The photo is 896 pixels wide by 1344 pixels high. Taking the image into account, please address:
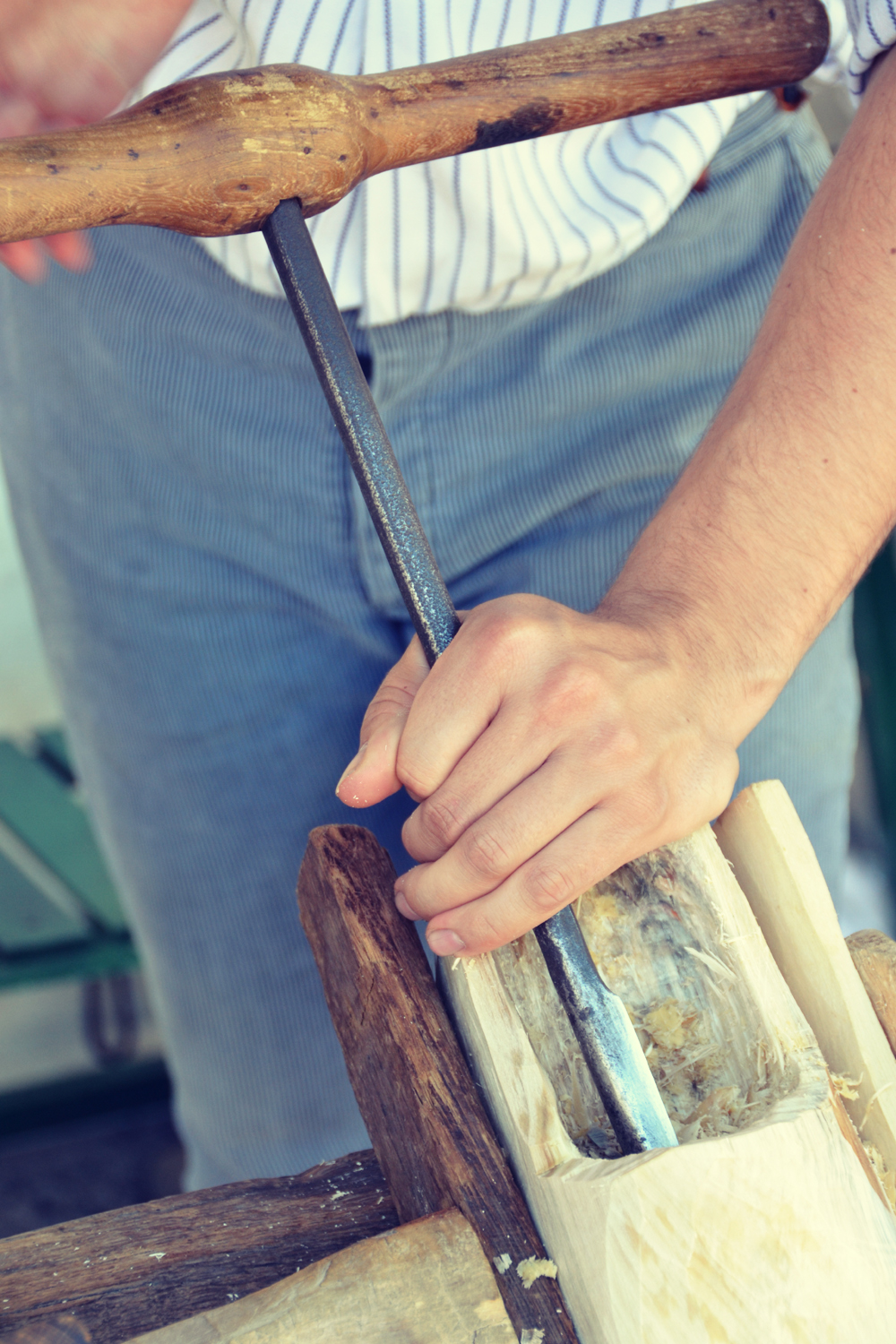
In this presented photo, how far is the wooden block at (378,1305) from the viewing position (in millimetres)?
363

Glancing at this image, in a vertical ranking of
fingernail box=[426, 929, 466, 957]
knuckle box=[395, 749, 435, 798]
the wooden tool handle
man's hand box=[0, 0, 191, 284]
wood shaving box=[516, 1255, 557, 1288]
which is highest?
man's hand box=[0, 0, 191, 284]

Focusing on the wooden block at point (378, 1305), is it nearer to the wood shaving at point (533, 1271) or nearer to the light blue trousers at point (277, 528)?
the wood shaving at point (533, 1271)

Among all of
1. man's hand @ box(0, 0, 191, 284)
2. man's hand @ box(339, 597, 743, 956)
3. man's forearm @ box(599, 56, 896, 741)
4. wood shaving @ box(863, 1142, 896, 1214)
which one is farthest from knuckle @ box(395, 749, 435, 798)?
man's hand @ box(0, 0, 191, 284)

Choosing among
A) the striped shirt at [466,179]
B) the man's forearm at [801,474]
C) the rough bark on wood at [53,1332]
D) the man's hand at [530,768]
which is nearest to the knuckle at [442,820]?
the man's hand at [530,768]

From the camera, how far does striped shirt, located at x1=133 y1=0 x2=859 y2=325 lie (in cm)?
62

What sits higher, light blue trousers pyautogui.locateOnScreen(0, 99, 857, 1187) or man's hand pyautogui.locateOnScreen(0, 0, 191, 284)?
man's hand pyautogui.locateOnScreen(0, 0, 191, 284)

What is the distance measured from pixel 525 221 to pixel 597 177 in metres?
0.06

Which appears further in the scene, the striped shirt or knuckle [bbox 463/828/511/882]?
the striped shirt

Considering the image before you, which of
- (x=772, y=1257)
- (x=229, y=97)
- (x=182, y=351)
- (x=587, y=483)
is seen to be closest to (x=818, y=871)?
(x=772, y=1257)

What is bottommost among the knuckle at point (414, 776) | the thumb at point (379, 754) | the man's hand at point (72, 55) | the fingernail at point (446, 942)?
the fingernail at point (446, 942)

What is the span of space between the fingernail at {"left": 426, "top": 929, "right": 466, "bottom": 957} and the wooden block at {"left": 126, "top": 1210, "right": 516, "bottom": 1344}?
0.37 ft

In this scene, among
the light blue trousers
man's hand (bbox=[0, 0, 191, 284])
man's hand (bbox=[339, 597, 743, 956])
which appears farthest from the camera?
the light blue trousers

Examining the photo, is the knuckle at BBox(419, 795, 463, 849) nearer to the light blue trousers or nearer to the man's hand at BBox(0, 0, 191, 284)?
the light blue trousers

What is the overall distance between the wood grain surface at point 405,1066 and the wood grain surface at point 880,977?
19 cm
